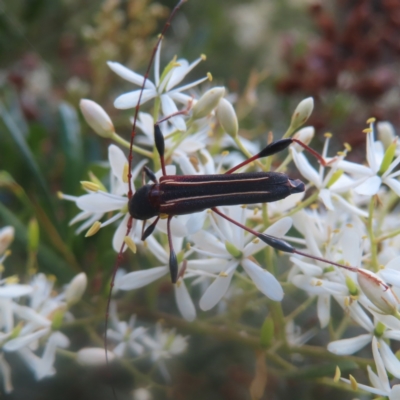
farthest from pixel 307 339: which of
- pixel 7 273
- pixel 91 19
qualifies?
pixel 91 19

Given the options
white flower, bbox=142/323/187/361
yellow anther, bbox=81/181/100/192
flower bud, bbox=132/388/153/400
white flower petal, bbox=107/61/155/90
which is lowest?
flower bud, bbox=132/388/153/400

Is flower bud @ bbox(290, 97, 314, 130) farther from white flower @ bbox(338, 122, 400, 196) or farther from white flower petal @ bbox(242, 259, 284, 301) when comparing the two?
white flower petal @ bbox(242, 259, 284, 301)

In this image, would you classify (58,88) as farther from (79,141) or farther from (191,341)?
(191,341)

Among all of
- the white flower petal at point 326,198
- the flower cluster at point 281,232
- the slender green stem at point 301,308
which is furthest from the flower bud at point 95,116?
the slender green stem at point 301,308

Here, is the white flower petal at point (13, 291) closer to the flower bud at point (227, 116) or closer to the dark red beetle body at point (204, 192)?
the dark red beetle body at point (204, 192)

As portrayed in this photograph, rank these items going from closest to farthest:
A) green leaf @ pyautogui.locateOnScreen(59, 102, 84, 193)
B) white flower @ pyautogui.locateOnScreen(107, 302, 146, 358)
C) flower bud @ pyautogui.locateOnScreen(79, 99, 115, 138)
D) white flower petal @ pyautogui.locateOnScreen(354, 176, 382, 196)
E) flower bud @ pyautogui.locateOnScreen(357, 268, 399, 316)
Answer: flower bud @ pyautogui.locateOnScreen(357, 268, 399, 316) < white flower petal @ pyautogui.locateOnScreen(354, 176, 382, 196) < flower bud @ pyautogui.locateOnScreen(79, 99, 115, 138) < white flower @ pyautogui.locateOnScreen(107, 302, 146, 358) < green leaf @ pyautogui.locateOnScreen(59, 102, 84, 193)

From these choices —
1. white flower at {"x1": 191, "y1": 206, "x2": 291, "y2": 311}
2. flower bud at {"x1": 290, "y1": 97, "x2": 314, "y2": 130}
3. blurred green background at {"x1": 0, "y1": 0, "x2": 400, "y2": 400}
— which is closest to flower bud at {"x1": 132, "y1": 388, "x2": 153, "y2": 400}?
blurred green background at {"x1": 0, "y1": 0, "x2": 400, "y2": 400}

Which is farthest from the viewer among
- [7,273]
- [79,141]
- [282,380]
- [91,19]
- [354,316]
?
[91,19]

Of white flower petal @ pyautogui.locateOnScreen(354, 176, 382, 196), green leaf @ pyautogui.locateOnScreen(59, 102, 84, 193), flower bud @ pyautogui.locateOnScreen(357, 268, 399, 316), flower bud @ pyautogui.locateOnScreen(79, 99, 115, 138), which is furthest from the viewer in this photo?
green leaf @ pyautogui.locateOnScreen(59, 102, 84, 193)
